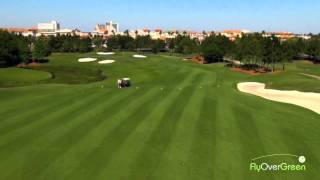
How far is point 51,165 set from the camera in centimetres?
1975

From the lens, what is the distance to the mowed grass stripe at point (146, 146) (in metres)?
19.0

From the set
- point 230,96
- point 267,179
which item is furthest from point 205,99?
point 267,179

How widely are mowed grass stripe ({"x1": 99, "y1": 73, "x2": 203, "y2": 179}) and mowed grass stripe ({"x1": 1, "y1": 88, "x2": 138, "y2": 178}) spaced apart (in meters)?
3.25

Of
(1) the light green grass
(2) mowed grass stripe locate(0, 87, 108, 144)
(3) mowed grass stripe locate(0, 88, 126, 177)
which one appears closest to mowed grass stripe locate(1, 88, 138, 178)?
(3) mowed grass stripe locate(0, 88, 126, 177)

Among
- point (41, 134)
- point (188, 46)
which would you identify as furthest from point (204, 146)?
point (188, 46)

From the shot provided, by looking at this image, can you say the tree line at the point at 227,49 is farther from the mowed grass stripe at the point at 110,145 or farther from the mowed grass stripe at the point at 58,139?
the mowed grass stripe at the point at 110,145

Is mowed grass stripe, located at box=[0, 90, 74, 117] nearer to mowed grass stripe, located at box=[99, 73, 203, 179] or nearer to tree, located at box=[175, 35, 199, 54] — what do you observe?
mowed grass stripe, located at box=[99, 73, 203, 179]

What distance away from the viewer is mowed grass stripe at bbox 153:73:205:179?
61.7 feet

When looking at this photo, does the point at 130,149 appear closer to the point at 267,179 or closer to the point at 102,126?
the point at 102,126

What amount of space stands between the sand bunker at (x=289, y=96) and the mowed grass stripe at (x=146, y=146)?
40.9ft

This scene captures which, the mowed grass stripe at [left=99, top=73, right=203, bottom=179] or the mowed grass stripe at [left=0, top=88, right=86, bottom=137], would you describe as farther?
the mowed grass stripe at [left=0, top=88, right=86, bottom=137]

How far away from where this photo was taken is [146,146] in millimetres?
22703

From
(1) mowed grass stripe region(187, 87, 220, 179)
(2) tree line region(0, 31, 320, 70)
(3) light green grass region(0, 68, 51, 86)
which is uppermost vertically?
(2) tree line region(0, 31, 320, 70)

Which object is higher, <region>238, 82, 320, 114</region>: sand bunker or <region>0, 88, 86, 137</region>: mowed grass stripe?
<region>0, 88, 86, 137</region>: mowed grass stripe
